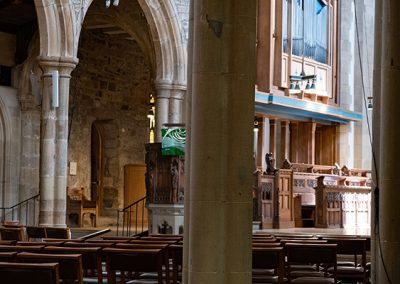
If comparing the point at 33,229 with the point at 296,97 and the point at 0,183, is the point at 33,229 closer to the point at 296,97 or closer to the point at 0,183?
the point at 0,183

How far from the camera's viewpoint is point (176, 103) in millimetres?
18406

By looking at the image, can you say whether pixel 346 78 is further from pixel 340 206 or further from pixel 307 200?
pixel 340 206

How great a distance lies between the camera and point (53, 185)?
1473cm

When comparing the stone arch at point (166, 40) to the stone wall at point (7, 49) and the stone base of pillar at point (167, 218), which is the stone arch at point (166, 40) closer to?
the stone wall at point (7, 49)

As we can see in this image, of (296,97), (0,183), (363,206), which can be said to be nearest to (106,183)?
(0,183)

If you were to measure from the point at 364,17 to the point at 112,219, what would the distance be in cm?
882

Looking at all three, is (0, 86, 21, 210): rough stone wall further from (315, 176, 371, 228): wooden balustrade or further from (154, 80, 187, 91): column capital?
(315, 176, 371, 228): wooden balustrade

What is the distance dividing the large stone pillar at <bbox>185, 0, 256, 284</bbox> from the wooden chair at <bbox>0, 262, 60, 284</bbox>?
2.75ft

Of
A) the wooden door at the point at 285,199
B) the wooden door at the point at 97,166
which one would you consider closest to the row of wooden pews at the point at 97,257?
the wooden door at the point at 285,199

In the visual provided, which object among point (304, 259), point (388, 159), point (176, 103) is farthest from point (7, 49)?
point (388, 159)

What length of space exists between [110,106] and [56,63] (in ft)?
24.7

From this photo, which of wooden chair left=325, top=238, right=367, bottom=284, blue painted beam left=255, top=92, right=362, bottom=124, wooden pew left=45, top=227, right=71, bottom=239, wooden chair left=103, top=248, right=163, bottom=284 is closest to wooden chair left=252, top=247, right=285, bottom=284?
wooden chair left=103, top=248, right=163, bottom=284

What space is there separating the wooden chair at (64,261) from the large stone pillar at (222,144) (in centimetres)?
104

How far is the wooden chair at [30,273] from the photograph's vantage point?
5.10m
